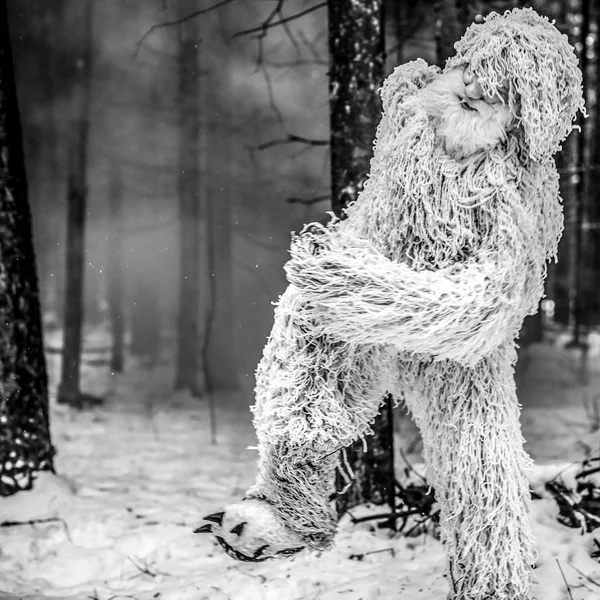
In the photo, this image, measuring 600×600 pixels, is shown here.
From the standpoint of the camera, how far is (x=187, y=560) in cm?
291

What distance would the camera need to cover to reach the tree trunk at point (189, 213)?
25.3 feet

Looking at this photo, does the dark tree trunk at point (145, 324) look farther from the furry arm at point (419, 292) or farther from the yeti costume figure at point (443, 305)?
the furry arm at point (419, 292)

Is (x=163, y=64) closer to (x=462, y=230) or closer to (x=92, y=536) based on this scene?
(x=92, y=536)

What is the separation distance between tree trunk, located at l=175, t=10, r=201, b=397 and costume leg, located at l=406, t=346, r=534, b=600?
6.31 m

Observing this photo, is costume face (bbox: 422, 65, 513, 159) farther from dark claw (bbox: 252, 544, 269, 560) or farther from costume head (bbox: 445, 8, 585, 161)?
dark claw (bbox: 252, 544, 269, 560)

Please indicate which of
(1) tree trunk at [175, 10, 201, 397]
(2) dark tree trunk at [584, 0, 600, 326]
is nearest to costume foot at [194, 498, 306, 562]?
(2) dark tree trunk at [584, 0, 600, 326]

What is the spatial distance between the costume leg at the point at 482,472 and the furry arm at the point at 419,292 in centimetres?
18

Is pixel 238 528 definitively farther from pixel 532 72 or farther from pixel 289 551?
pixel 532 72

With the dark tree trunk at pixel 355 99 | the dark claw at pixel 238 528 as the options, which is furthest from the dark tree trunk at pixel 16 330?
the dark claw at pixel 238 528

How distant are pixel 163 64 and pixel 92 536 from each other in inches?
261

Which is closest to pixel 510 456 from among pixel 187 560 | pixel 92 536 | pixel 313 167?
pixel 187 560

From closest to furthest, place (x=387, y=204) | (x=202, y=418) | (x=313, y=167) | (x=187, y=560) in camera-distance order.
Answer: (x=387, y=204)
(x=187, y=560)
(x=313, y=167)
(x=202, y=418)

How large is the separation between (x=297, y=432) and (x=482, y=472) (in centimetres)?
59

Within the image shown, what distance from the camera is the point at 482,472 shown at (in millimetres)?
1791
